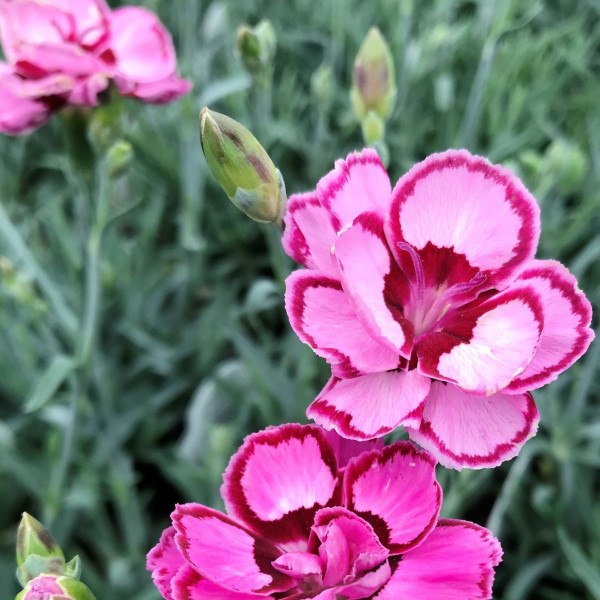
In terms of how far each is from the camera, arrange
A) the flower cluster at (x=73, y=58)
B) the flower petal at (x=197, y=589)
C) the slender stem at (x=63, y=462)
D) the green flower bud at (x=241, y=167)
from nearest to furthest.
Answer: the flower petal at (x=197, y=589) → the green flower bud at (x=241, y=167) → the flower cluster at (x=73, y=58) → the slender stem at (x=63, y=462)

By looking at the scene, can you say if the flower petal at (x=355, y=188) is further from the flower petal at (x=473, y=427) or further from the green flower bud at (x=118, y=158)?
the green flower bud at (x=118, y=158)

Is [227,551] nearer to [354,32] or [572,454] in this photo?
[572,454]

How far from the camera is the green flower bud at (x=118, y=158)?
736 millimetres

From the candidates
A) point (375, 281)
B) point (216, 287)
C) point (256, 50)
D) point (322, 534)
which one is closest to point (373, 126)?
point (256, 50)

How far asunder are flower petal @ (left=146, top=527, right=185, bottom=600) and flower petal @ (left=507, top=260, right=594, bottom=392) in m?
0.22

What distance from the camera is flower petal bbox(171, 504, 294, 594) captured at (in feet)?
1.18

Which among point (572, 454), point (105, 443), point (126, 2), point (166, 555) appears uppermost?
point (166, 555)

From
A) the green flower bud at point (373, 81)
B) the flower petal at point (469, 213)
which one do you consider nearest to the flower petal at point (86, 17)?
the green flower bud at point (373, 81)

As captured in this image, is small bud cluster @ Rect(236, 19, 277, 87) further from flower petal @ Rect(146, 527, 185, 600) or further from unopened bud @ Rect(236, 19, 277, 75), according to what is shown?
flower petal @ Rect(146, 527, 185, 600)

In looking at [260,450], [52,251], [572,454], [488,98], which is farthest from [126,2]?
[260,450]

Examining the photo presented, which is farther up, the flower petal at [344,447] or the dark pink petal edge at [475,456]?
the dark pink petal edge at [475,456]

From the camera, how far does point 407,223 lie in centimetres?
42

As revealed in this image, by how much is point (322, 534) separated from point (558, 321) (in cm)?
18

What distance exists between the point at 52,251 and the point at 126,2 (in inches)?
35.4
